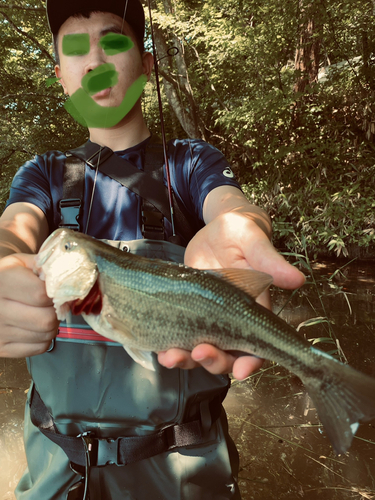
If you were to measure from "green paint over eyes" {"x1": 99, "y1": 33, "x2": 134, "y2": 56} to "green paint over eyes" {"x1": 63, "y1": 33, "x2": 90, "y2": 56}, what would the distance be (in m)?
0.12

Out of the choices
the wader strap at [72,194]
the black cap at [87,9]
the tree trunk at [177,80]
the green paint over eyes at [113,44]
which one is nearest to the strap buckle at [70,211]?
the wader strap at [72,194]

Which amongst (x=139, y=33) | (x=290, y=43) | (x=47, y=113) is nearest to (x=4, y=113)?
(x=47, y=113)

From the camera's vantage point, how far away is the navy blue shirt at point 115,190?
2359mm

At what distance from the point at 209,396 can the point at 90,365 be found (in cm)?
72

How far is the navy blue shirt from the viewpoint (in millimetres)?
2359

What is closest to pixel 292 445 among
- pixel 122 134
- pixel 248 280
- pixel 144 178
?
pixel 248 280

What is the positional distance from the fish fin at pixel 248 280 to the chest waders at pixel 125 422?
2.09ft

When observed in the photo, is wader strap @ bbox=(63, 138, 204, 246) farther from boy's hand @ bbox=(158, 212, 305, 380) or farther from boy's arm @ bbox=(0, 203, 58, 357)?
boy's arm @ bbox=(0, 203, 58, 357)

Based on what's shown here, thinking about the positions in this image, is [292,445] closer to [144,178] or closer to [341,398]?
[341,398]

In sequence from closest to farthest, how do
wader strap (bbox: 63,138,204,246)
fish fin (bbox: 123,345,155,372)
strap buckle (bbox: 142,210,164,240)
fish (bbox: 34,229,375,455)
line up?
Answer: 1. fish (bbox: 34,229,375,455)
2. fish fin (bbox: 123,345,155,372)
3. strap buckle (bbox: 142,210,164,240)
4. wader strap (bbox: 63,138,204,246)

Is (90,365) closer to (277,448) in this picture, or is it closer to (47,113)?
(277,448)

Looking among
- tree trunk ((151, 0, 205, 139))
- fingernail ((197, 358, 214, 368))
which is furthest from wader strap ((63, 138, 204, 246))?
tree trunk ((151, 0, 205, 139))

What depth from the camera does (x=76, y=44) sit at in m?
2.48

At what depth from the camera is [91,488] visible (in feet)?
6.64
